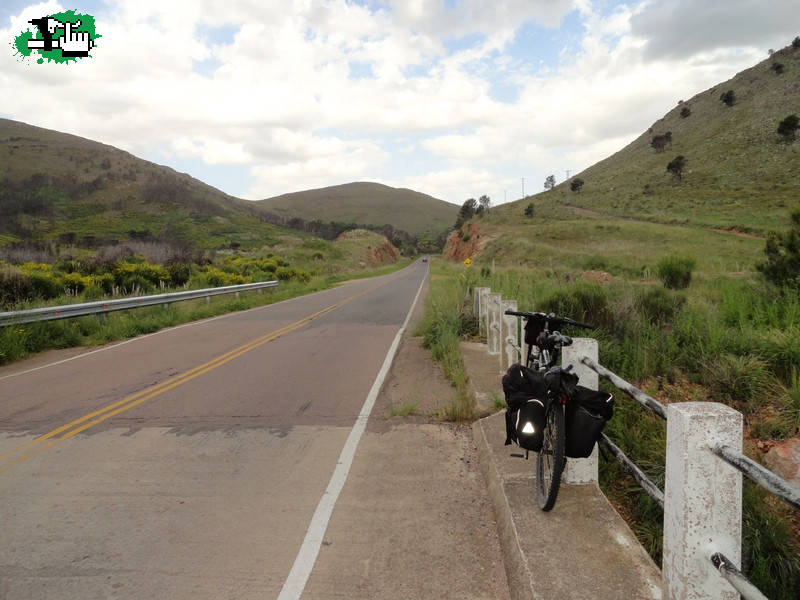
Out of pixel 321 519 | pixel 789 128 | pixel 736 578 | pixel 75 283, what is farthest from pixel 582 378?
pixel 789 128

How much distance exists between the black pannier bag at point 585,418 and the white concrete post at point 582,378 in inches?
23.0

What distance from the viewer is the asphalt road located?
332 cm

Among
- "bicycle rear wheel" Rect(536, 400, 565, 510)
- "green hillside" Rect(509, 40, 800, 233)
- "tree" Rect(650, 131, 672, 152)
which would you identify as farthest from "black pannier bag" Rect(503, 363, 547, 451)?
"tree" Rect(650, 131, 672, 152)

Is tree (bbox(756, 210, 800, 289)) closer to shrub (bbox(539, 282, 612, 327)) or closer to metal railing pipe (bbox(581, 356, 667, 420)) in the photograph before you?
shrub (bbox(539, 282, 612, 327))

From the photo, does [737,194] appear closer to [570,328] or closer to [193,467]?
[570,328]

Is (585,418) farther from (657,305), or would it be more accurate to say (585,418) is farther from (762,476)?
(657,305)

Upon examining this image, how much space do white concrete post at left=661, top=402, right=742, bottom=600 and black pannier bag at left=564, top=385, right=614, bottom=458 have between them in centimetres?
84

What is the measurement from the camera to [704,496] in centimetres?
210

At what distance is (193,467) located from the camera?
4.94 m

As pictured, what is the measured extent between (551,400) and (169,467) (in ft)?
12.2

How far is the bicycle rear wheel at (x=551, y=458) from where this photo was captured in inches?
125

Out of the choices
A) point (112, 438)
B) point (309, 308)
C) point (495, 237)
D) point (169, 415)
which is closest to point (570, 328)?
point (169, 415)

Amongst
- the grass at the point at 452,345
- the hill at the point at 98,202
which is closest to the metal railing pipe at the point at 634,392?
the grass at the point at 452,345

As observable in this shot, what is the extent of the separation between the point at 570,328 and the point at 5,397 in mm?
8509
